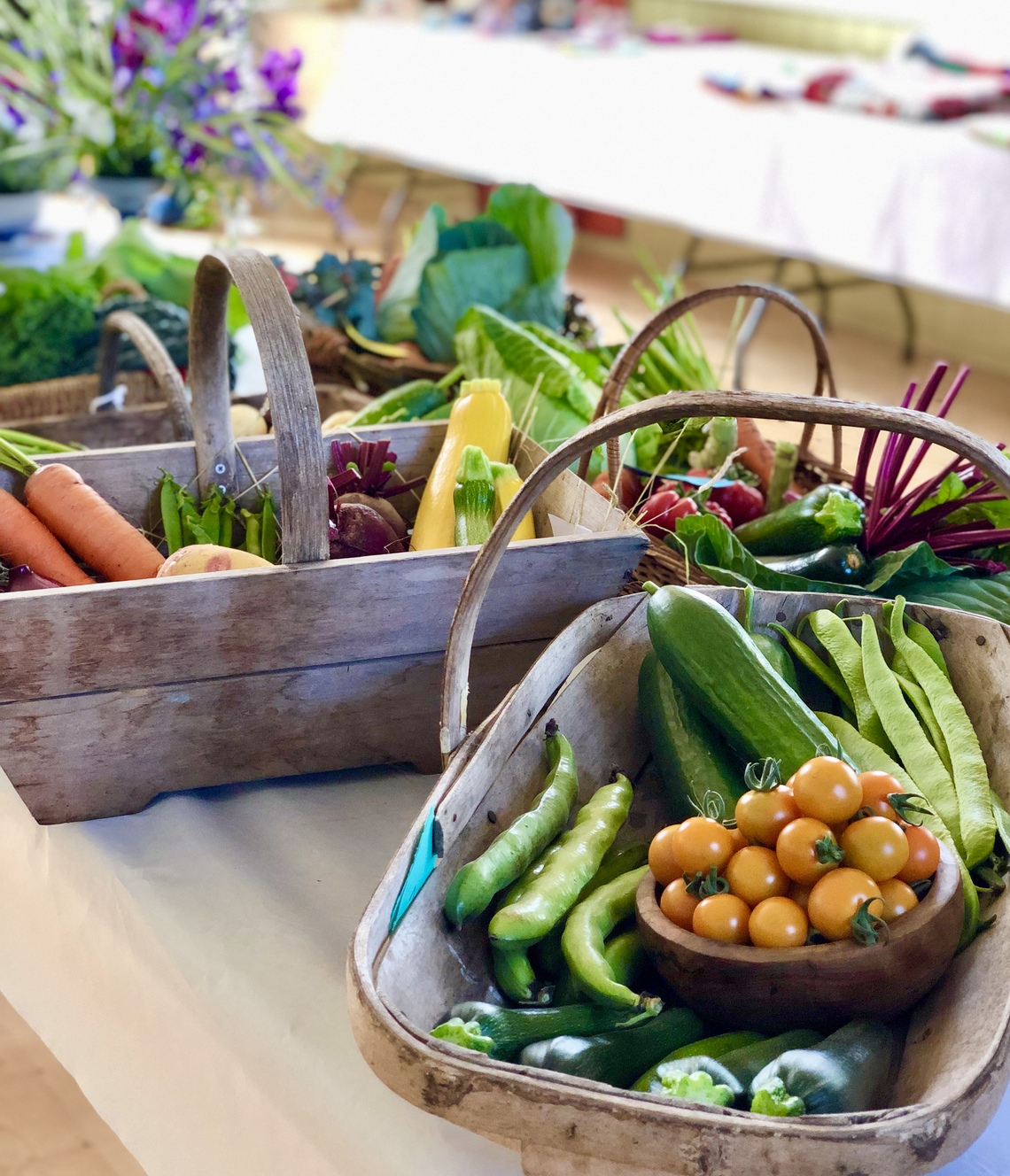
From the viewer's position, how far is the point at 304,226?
6.49 meters

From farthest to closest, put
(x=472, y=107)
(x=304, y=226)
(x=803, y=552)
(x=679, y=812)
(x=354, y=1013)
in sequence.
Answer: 1. (x=304, y=226)
2. (x=472, y=107)
3. (x=803, y=552)
4. (x=679, y=812)
5. (x=354, y=1013)

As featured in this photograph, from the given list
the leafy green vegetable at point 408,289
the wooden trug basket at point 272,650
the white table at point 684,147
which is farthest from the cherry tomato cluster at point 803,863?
the white table at point 684,147

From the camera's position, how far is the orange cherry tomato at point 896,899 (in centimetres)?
63

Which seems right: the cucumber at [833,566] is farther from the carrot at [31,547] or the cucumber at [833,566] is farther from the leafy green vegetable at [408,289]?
the leafy green vegetable at [408,289]

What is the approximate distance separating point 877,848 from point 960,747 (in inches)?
8.4

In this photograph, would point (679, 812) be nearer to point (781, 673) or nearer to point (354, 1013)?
point (781, 673)

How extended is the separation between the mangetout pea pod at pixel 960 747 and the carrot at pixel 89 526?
0.60 metres

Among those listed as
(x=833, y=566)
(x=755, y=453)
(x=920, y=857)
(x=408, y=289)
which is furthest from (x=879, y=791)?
(x=408, y=289)

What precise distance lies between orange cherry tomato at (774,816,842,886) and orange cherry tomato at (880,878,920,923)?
28 mm

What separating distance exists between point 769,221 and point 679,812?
144 inches

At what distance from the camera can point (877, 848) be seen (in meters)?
0.63

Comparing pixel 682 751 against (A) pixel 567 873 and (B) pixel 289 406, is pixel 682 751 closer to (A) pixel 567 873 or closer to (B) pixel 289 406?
(A) pixel 567 873

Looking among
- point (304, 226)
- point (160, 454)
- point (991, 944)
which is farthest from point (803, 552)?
point (304, 226)

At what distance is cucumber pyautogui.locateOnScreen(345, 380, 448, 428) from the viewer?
1470 mm
